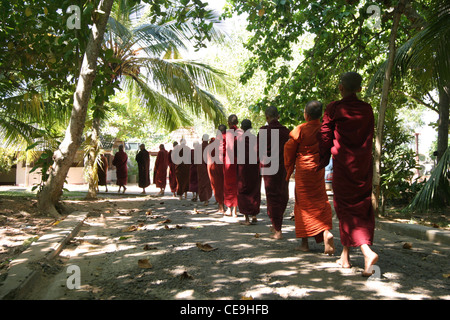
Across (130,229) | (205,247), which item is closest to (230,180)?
(130,229)

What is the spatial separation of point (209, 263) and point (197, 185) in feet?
26.1

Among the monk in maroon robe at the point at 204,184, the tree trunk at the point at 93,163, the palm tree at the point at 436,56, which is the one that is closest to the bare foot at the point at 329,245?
the palm tree at the point at 436,56

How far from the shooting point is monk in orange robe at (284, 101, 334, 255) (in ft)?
16.1

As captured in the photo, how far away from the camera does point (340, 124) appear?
14.2 ft

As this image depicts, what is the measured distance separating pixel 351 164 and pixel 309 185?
93 centimetres

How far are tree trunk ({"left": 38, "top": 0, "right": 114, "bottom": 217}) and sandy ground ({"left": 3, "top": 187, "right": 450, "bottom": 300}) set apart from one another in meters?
1.68

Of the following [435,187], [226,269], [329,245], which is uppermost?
[435,187]

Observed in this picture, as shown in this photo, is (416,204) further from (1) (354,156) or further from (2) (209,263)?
(2) (209,263)

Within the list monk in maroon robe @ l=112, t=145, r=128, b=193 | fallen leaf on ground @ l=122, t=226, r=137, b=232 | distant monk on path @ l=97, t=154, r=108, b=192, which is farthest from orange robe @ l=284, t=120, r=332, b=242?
distant monk on path @ l=97, t=154, r=108, b=192

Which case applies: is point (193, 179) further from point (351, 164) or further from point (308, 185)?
point (351, 164)

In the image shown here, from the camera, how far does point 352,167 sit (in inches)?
165

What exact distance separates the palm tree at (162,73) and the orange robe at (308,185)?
6.96 m

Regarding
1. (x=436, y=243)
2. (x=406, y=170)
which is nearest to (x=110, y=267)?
(x=436, y=243)

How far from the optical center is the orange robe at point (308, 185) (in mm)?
4926
